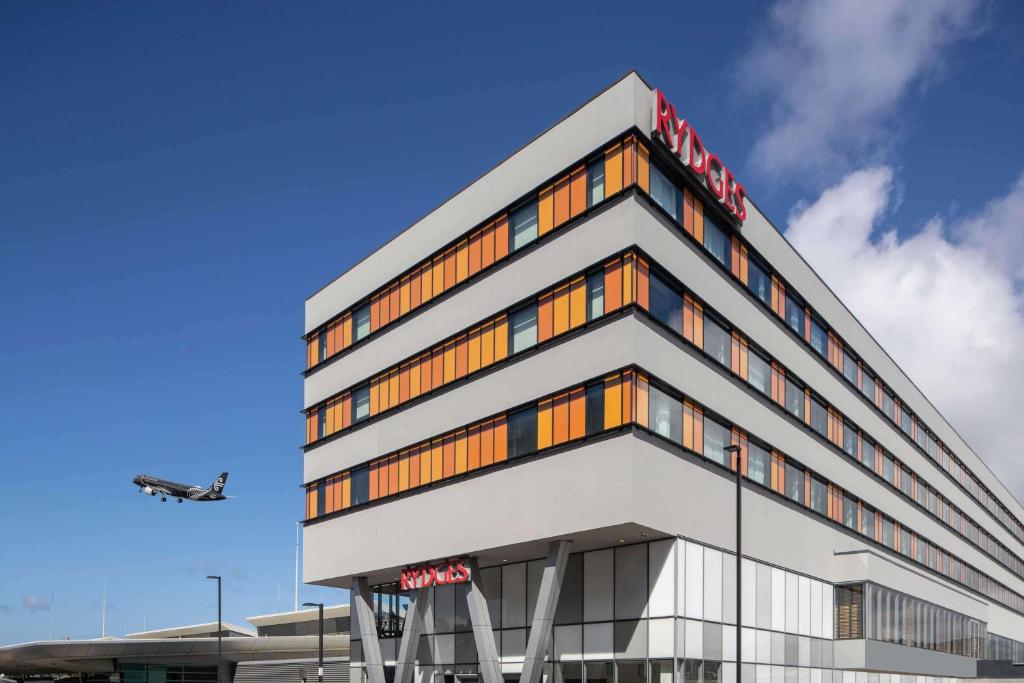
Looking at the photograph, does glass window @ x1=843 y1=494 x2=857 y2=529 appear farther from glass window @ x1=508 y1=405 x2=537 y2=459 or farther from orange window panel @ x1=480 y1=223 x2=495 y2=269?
orange window panel @ x1=480 y1=223 x2=495 y2=269

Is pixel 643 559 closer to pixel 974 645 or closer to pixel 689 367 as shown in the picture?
pixel 689 367

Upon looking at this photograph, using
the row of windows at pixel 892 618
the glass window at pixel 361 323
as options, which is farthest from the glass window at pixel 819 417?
the glass window at pixel 361 323

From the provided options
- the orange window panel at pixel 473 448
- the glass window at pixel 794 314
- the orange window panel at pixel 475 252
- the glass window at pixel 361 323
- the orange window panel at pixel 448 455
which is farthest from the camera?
the glass window at pixel 361 323

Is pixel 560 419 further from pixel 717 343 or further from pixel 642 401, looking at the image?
pixel 717 343

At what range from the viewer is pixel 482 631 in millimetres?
44688

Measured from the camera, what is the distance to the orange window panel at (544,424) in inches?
1624

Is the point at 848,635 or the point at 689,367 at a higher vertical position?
the point at 689,367

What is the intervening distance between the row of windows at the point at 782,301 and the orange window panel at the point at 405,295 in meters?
14.6

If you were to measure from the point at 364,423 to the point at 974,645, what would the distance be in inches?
1720

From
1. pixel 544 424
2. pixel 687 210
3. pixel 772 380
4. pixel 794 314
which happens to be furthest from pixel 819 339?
pixel 544 424

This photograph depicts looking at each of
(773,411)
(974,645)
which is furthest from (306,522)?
(974,645)

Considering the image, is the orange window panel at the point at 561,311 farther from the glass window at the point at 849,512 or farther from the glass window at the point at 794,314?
the glass window at the point at 849,512

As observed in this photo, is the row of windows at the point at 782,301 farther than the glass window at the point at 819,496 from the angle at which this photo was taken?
No

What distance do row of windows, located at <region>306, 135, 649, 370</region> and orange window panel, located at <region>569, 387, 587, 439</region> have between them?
6810 mm
